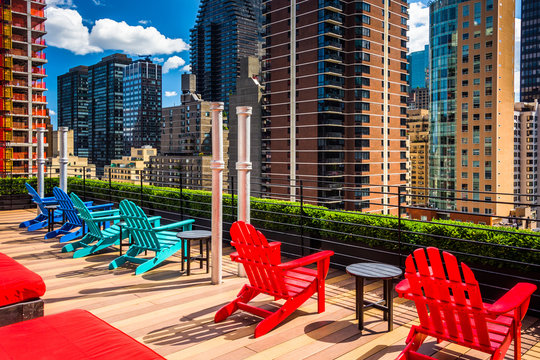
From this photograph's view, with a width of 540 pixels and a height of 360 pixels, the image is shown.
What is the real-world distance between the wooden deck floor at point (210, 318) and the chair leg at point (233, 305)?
86mm

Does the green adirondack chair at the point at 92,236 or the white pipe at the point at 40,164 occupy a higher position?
the white pipe at the point at 40,164

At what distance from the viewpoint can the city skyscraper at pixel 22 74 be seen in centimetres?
6338

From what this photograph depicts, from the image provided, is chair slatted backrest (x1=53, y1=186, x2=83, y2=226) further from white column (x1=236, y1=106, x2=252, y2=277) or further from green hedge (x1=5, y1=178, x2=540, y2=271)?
white column (x1=236, y1=106, x2=252, y2=277)

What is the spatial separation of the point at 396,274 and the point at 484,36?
103782 millimetres

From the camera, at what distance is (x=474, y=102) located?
92750 mm

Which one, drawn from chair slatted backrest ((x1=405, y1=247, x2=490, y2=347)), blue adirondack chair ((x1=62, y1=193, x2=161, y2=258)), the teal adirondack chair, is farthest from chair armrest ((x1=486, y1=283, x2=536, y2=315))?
blue adirondack chair ((x1=62, y1=193, x2=161, y2=258))

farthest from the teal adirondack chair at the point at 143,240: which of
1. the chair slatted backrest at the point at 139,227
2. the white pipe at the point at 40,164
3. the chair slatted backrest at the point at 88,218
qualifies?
the white pipe at the point at 40,164

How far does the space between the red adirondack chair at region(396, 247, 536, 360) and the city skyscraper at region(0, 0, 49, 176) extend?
7011cm

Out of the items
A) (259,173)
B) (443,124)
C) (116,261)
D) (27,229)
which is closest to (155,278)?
(116,261)

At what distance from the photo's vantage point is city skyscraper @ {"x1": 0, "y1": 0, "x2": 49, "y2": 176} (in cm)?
6338

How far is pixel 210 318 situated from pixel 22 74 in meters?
75.8

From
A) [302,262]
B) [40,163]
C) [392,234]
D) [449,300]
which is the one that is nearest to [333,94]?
[40,163]

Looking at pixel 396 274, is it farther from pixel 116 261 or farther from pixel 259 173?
pixel 259 173

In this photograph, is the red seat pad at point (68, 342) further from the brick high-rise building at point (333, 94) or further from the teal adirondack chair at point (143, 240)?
the brick high-rise building at point (333, 94)
